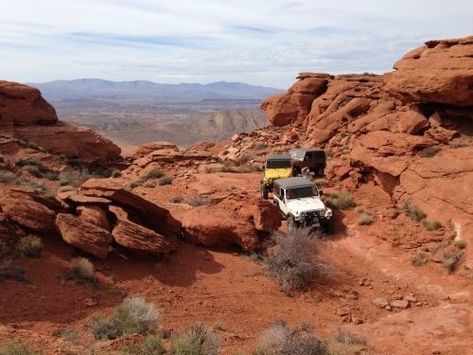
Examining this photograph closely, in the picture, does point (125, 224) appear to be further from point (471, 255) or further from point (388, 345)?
point (471, 255)

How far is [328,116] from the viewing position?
3334 cm

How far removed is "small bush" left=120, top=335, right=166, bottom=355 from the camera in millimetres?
7789

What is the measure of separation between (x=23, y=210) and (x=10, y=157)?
17.7m

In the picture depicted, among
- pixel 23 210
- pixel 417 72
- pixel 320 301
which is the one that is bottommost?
pixel 320 301

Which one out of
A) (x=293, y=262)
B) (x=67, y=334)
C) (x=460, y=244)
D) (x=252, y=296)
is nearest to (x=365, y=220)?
(x=460, y=244)

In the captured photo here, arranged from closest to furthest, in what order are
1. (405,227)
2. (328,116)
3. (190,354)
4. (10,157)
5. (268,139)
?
1. (190,354)
2. (405,227)
3. (10,157)
4. (328,116)
5. (268,139)

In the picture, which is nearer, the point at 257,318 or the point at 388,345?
the point at 388,345

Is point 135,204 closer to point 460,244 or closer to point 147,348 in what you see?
point 147,348

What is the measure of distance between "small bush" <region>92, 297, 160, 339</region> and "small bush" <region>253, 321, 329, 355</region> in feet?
7.04

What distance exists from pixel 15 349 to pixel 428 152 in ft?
51.1

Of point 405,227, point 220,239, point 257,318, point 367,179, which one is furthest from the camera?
point 367,179

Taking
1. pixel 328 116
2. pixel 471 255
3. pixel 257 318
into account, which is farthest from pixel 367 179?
pixel 328 116

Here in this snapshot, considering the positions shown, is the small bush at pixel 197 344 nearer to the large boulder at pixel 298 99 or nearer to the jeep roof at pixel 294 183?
the jeep roof at pixel 294 183

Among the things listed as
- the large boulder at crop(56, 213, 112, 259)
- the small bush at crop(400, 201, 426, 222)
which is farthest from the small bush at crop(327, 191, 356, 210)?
the large boulder at crop(56, 213, 112, 259)
